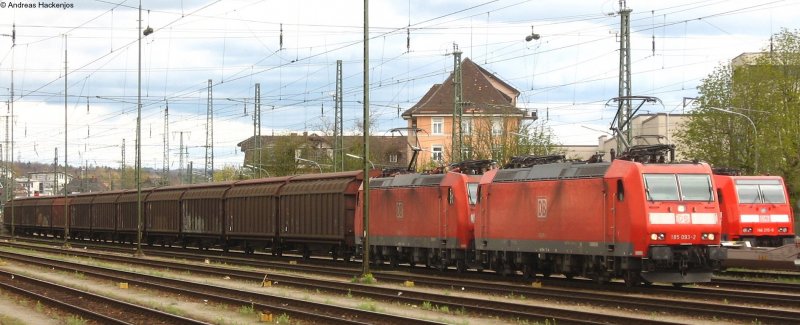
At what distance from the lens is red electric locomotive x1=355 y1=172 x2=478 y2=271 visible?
105 ft

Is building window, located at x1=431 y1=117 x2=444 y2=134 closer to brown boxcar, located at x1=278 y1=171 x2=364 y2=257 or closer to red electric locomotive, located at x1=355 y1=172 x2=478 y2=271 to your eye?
brown boxcar, located at x1=278 y1=171 x2=364 y2=257

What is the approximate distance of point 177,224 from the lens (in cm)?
5681

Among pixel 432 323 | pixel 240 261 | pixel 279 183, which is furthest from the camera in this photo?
pixel 279 183

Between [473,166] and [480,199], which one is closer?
[480,199]

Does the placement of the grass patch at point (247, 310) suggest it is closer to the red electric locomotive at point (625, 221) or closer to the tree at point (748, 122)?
the red electric locomotive at point (625, 221)

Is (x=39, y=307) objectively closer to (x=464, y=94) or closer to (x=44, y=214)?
(x=44, y=214)

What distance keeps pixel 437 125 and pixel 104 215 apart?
146 ft

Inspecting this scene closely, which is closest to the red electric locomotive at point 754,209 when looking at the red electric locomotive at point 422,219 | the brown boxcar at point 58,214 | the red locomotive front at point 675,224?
the red electric locomotive at point 422,219

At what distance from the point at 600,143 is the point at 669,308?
308 ft

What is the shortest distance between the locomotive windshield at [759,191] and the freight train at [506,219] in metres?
9.40

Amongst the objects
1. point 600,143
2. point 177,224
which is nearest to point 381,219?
point 177,224

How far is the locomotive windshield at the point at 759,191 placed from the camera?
35406mm

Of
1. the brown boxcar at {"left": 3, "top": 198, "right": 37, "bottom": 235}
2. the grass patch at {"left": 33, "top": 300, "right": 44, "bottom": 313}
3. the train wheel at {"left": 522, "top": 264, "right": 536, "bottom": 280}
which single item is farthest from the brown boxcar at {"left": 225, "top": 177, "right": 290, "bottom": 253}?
the brown boxcar at {"left": 3, "top": 198, "right": 37, "bottom": 235}

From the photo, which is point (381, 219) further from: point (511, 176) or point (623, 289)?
point (623, 289)
